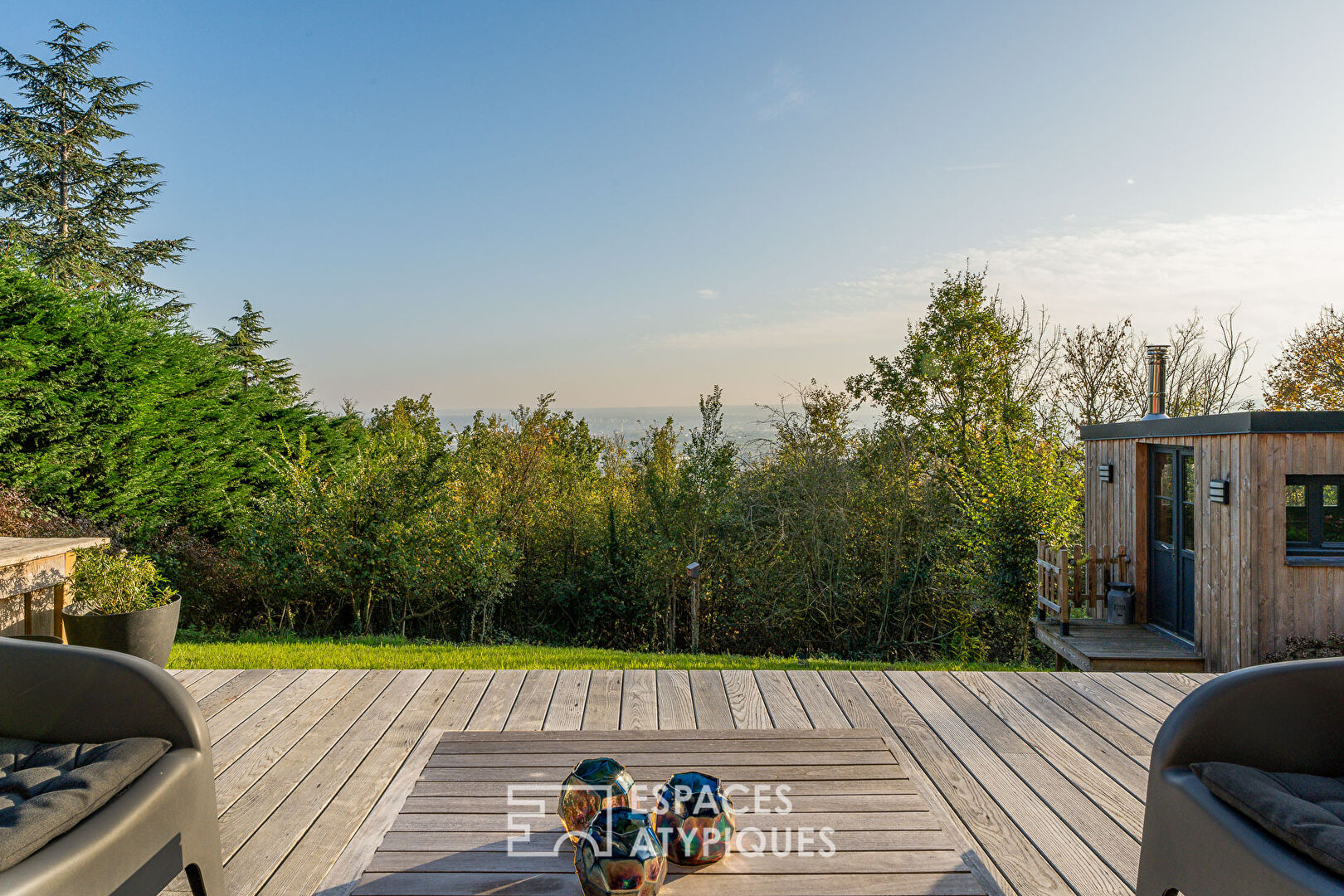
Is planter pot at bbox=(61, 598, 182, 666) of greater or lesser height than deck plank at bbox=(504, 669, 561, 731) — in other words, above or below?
above

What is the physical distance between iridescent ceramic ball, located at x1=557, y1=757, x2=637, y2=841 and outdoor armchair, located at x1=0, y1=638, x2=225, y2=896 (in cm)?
83

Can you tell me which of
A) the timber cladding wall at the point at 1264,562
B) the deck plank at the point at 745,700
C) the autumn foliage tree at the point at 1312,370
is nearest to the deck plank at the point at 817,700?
the deck plank at the point at 745,700

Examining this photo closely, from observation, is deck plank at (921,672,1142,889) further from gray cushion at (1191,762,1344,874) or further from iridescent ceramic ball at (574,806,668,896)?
iridescent ceramic ball at (574,806,668,896)

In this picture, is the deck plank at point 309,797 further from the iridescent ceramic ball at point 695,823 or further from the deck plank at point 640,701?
the iridescent ceramic ball at point 695,823

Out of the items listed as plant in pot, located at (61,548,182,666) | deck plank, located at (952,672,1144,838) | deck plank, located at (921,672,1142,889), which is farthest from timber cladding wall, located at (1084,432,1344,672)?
plant in pot, located at (61,548,182,666)

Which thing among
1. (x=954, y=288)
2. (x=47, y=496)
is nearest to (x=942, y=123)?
(x=954, y=288)

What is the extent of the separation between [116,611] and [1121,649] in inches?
275

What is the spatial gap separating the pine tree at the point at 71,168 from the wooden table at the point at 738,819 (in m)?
15.8

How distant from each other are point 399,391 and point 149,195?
28.1 feet

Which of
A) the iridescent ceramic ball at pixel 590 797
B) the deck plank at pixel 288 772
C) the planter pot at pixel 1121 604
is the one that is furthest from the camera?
the planter pot at pixel 1121 604

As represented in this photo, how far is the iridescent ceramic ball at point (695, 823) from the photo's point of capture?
4.37ft

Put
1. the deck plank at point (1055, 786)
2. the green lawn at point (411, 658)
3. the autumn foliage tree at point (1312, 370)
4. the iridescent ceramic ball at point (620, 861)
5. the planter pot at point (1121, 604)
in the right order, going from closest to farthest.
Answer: the iridescent ceramic ball at point (620, 861) < the deck plank at point (1055, 786) < the green lawn at point (411, 658) < the planter pot at point (1121, 604) < the autumn foliage tree at point (1312, 370)

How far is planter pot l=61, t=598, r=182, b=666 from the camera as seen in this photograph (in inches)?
145

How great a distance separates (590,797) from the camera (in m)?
1.44
